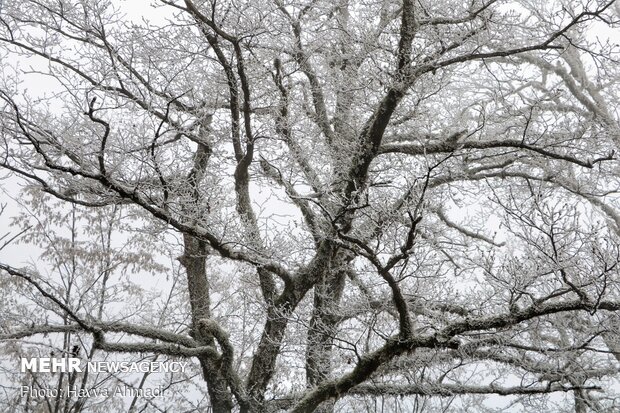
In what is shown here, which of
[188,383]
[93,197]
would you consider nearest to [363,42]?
[93,197]

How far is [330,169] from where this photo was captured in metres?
6.26

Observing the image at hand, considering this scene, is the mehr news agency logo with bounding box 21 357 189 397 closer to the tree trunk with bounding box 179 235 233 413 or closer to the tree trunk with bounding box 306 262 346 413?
the tree trunk with bounding box 179 235 233 413

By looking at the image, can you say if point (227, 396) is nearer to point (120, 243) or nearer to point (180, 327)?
point (180, 327)

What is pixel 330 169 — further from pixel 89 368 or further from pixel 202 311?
pixel 89 368

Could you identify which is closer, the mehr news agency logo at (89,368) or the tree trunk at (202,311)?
the tree trunk at (202,311)

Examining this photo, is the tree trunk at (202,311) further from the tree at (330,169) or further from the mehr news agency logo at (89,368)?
the mehr news agency logo at (89,368)

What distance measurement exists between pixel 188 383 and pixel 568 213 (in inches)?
265

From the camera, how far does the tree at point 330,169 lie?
476cm

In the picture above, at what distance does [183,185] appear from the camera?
5082mm

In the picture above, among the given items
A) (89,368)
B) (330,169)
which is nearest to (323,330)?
(330,169)

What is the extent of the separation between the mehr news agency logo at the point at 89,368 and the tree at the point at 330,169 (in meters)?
0.63

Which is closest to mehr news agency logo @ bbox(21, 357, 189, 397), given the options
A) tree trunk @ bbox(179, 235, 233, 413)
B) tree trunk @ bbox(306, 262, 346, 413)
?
tree trunk @ bbox(179, 235, 233, 413)

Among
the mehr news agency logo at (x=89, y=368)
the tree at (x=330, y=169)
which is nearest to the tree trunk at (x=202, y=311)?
the tree at (x=330, y=169)

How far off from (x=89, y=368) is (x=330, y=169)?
3.64 m
